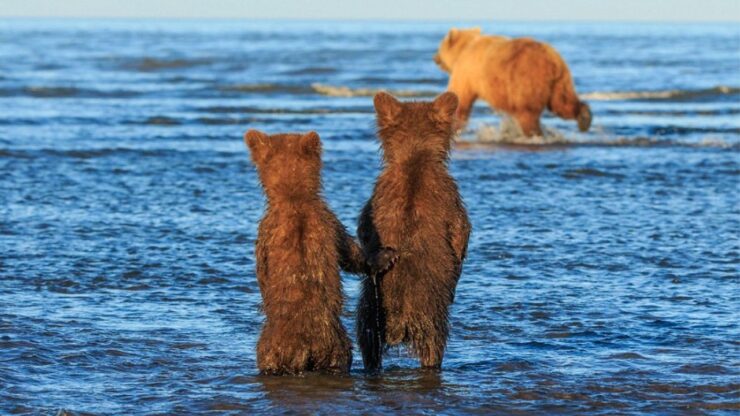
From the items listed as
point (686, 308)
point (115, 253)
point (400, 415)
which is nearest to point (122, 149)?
point (115, 253)

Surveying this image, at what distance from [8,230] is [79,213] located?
1.06 m

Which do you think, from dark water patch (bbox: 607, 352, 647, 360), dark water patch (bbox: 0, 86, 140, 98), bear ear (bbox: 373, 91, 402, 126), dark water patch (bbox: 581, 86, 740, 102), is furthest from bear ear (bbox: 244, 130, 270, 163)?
dark water patch (bbox: 581, 86, 740, 102)

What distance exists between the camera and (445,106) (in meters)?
7.36

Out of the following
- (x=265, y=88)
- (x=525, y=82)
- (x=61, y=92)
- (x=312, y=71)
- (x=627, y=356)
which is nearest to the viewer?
(x=627, y=356)

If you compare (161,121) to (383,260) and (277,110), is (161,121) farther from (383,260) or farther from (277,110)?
(383,260)

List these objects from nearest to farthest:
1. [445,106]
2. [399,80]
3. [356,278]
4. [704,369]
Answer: [704,369] → [445,106] → [356,278] → [399,80]

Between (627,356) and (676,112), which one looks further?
(676,112)

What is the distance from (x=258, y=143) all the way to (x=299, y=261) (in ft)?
2.18

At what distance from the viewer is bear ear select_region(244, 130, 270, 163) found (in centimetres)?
684

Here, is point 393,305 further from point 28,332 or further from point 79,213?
point 79,213

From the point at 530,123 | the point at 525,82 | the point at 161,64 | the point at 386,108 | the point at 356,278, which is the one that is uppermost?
the point at 386,108

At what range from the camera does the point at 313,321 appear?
22.1ft

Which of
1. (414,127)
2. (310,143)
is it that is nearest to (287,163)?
Result: (310,143)

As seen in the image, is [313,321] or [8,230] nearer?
[313,321]
